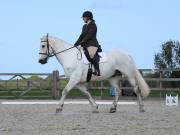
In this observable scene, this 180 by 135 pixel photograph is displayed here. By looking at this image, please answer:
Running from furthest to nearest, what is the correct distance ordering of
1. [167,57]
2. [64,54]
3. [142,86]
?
1. [167,57]
2. [142,86]
3. [64,54]

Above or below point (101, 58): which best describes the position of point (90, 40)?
above

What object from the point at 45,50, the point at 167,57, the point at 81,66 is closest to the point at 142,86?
the point at 81,66

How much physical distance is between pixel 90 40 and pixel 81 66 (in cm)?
64

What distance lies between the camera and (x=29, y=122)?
34.7 feet

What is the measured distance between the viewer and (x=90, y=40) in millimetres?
13117

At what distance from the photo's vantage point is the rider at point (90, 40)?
1305 centimetres

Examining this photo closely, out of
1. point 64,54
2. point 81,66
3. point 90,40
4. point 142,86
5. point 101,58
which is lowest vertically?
point 142,86

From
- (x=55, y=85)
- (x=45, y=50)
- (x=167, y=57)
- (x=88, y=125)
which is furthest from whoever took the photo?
(x=167, y=57)

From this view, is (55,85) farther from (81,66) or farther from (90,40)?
(90,40)

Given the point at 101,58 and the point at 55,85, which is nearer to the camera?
the point at 101,58

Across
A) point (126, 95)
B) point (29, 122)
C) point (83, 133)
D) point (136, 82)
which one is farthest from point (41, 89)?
point (83, 133)

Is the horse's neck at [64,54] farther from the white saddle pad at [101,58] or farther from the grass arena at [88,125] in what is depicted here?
the grass arena at [88,125]

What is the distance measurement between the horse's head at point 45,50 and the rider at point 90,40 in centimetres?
95

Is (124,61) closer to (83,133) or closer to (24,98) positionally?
(83,133)
